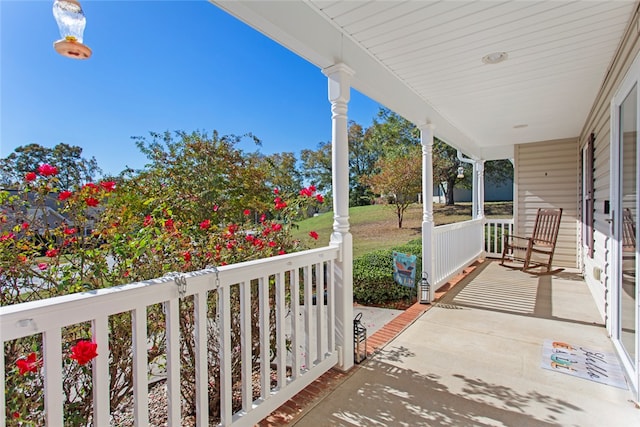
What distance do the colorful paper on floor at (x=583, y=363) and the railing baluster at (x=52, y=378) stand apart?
2.89 meters

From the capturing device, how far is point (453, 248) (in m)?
4.93

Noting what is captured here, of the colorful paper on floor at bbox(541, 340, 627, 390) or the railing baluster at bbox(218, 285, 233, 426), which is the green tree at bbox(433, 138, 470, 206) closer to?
Answer: the colorful paper on floor at bbox(541, 340, 627, 390)

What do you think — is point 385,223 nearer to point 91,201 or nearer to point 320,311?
point 320,311

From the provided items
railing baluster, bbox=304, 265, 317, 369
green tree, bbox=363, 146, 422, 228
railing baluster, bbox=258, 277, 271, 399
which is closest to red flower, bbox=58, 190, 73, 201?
railing baluster, bbox=258, 277, 271, 399

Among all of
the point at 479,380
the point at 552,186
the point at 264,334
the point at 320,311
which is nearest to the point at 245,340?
the point at 264,334

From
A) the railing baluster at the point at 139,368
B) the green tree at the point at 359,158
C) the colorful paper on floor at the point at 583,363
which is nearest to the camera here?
the railing baluster at the point at 139,368

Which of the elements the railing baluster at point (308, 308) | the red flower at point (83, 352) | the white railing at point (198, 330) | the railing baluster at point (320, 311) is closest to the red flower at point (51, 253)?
the white railing at point (198, 330)

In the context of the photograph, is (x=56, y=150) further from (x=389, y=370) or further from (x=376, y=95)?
(x=389, y=370)

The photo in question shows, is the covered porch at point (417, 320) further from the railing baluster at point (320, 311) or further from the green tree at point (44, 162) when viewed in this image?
the green tree at point (44, 162)

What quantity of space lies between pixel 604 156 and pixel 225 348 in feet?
12.6

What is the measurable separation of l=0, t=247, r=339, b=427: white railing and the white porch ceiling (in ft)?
4.69

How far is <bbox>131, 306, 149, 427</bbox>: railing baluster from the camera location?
49.8 inches

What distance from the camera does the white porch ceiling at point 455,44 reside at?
2016mm

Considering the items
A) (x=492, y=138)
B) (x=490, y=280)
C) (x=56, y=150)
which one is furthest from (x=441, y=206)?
(x=56, y=150)
